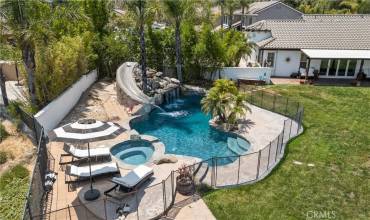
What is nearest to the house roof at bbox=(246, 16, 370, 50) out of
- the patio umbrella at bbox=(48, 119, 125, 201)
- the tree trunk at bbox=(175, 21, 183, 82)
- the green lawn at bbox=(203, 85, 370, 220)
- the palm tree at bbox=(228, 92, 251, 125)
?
the tree trunk at bbox=(175, 21, 183, 82)

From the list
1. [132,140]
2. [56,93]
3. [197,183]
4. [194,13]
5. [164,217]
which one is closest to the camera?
[164,217]

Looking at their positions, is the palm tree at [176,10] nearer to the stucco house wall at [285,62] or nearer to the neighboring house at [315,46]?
the neighboring house at [315,46]

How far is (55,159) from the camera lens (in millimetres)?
16969

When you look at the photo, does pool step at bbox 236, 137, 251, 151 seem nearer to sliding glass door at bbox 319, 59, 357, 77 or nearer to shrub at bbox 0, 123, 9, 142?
shrub at bbox 0, 123, 9, 142

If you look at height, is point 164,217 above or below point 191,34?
below

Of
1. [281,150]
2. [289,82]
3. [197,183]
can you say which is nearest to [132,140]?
[197,183]

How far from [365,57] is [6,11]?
30367 mm

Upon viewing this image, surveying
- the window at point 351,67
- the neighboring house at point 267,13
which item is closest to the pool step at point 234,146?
the window at point 351,67

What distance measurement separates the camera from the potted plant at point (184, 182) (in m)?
14.4

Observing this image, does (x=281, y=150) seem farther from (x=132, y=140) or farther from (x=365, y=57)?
(x=365, y=57)

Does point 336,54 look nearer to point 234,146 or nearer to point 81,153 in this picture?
point 234,146

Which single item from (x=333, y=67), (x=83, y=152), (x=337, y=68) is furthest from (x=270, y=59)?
(x=83, y=152)

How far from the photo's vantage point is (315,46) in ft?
111

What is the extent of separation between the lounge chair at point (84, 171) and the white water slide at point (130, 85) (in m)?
9.75
